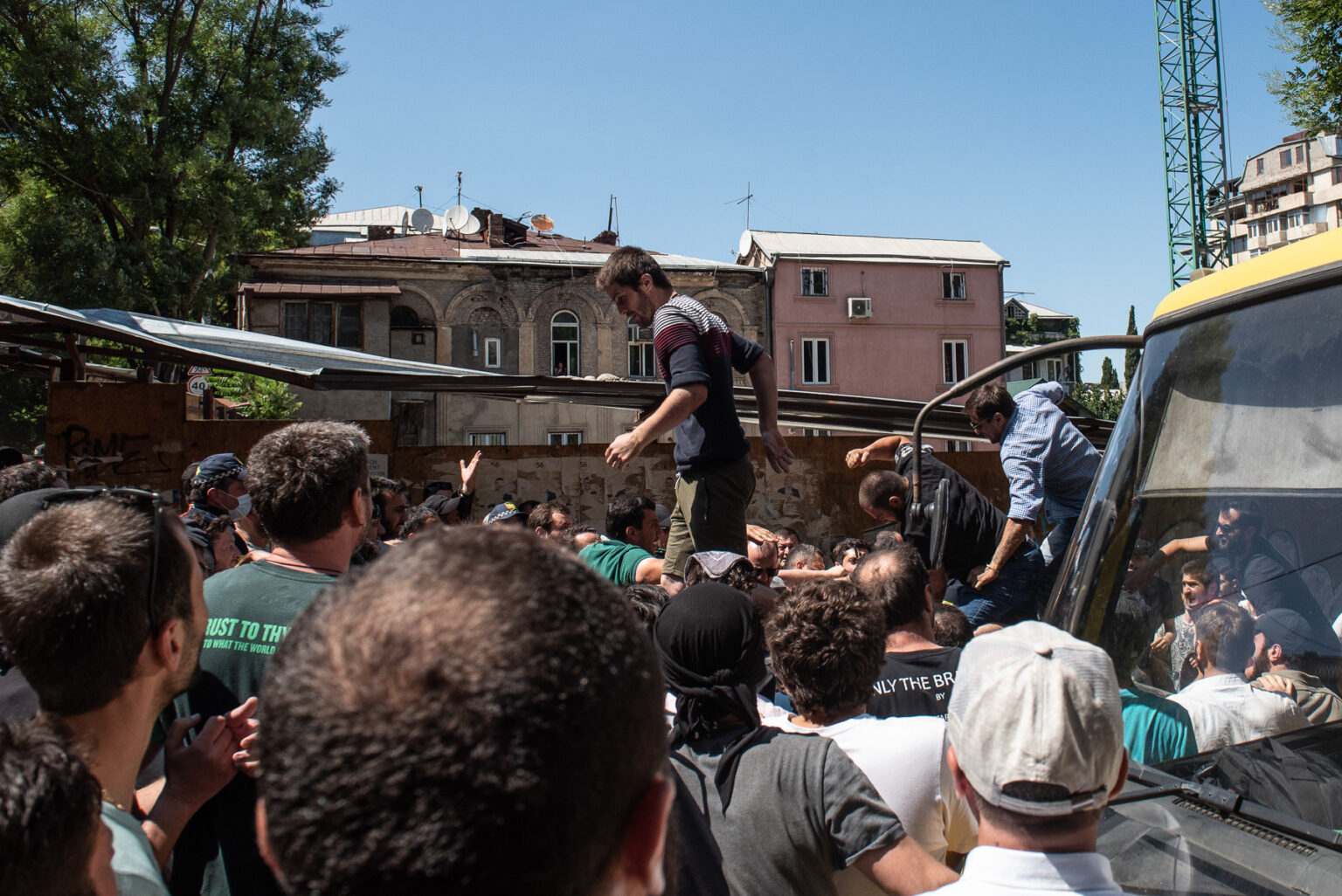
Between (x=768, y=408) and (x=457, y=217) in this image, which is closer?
(x=768, y=408)

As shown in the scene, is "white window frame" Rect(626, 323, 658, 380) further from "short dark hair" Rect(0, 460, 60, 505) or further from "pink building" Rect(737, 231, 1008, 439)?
"short dark hair" Rect(0, 460, 60, 505)

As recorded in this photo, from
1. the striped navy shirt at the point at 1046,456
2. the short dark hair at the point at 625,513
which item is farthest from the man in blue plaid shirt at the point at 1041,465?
the short dark hair at the point at 625,513

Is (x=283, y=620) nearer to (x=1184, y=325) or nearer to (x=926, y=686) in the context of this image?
(x=926, y=686)

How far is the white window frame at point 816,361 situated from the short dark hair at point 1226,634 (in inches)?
1362

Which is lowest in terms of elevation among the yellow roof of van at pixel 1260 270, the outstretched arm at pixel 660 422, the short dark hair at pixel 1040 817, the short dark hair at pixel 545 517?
the short dark hair at pixel 1040 817

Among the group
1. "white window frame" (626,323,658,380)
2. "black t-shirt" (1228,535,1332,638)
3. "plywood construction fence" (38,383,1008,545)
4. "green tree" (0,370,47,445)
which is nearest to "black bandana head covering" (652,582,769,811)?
"black t-shirt" (1228,535,1332,638)

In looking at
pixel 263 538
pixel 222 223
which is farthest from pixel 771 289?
pixel 263 538

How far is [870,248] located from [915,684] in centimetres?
3871

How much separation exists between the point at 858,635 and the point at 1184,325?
144 centimetres

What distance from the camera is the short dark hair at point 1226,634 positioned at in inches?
100

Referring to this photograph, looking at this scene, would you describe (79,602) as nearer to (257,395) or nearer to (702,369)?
(702,369)

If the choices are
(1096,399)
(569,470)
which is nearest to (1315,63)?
(569,470)

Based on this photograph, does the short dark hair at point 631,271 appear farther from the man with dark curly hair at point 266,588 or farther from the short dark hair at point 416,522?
the short dark hair at point 416,522

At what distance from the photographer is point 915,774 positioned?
2461mm
